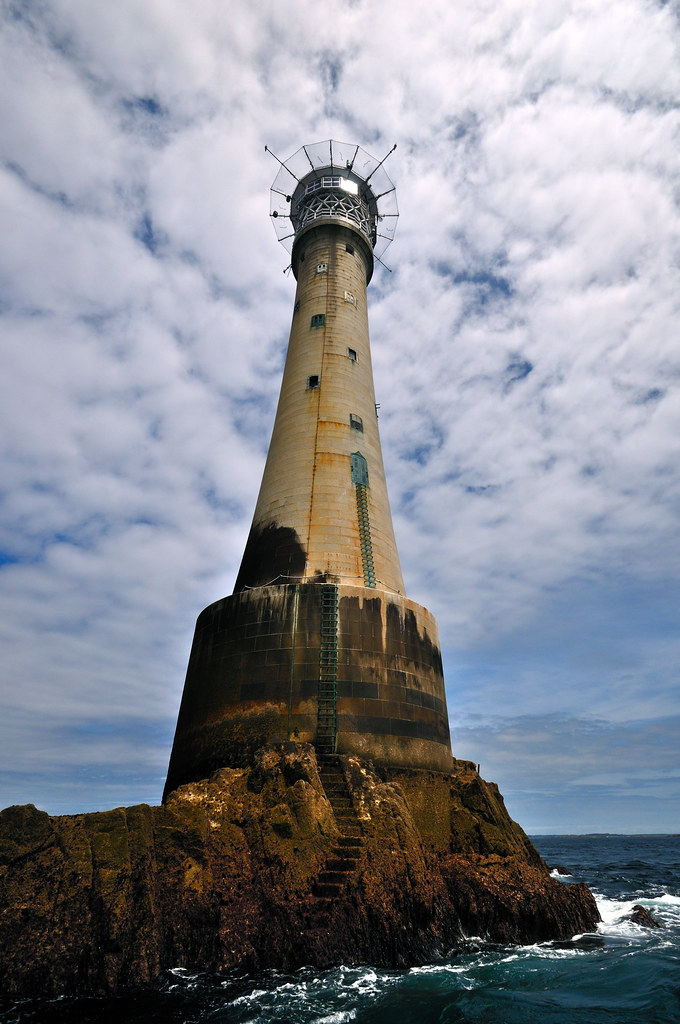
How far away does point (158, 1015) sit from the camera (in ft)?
31.9

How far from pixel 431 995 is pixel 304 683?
7.86 metres

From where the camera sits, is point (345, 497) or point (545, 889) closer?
point (545, 889)

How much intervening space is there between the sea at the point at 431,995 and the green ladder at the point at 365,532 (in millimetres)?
10354

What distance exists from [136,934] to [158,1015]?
1.75m

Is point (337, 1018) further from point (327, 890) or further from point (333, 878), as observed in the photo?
point (333, 878)

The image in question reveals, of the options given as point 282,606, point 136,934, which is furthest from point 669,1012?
point 282,606

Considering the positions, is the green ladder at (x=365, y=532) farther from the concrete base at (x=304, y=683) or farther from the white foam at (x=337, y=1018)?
the white foam at (x=337, y=1018)

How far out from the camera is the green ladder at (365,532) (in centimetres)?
2086

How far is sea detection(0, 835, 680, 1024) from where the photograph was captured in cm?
984

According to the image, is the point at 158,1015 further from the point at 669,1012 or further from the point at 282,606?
the point at 282,606

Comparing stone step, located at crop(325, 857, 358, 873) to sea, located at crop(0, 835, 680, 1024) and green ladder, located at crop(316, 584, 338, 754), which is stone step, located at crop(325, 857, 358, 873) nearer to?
sea, located at crop(0, 835, 680, 1024)

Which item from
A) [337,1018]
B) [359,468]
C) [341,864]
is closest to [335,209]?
[359,468]

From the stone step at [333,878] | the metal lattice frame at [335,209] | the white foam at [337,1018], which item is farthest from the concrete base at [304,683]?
the metal lattice frame at [335,209]

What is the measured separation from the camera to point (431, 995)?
1084 cm
